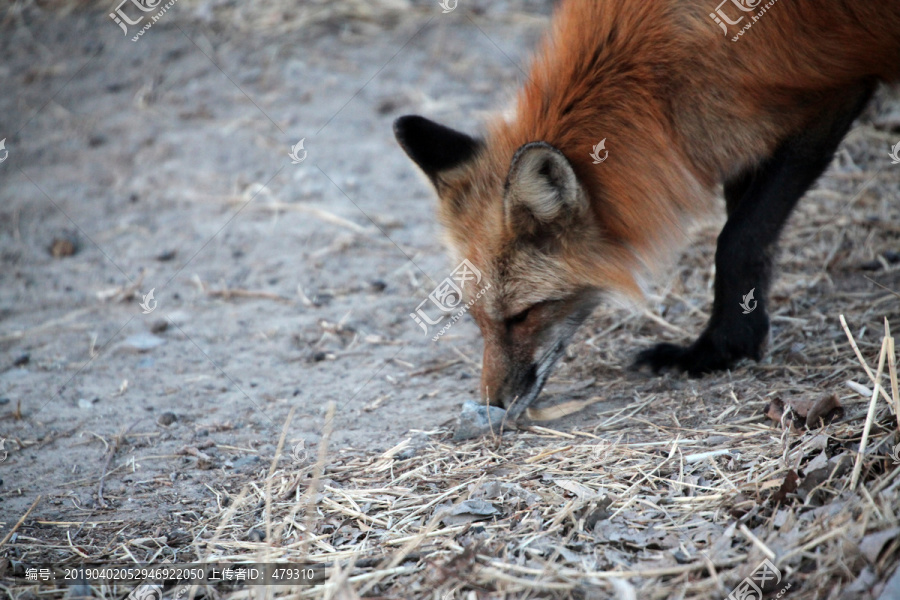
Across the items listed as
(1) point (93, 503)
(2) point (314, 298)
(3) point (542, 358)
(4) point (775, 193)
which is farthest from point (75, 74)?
(4) point (775, 193)

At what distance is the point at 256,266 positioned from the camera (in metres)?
5.53

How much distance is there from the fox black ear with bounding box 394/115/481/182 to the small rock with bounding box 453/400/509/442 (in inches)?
48.7

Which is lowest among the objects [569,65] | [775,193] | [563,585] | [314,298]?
[314,298]

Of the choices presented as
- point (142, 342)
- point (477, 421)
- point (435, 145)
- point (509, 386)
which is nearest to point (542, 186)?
point (435, 145)

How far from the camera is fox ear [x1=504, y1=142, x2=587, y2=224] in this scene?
9.97ft

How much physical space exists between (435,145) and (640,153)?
1.03m

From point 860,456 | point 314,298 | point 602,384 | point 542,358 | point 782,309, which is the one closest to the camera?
point 860,456

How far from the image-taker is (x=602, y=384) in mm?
3984

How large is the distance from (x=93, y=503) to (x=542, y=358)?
7.24ft

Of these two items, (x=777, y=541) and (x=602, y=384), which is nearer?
(x=777, y=541)

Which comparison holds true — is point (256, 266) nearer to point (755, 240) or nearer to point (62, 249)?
point (62, 249)

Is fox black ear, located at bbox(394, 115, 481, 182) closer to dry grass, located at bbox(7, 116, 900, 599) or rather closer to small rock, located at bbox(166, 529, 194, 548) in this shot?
dry grass, located at bbox(7, 116, 900, 599)

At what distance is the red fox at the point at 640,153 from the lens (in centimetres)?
332

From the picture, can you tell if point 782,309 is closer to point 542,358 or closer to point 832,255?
point 832,255
